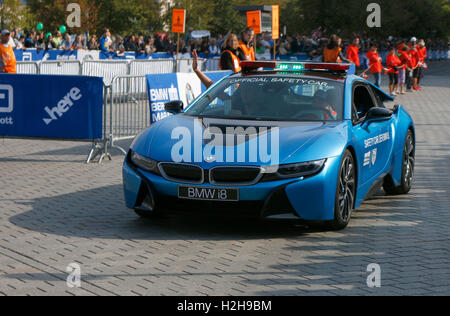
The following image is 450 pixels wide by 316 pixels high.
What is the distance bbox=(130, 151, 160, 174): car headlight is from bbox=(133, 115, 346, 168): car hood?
1.8 inches

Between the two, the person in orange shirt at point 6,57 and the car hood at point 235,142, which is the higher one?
the person in orange shirt at point 6,57

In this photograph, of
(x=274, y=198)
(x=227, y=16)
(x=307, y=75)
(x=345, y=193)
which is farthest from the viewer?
(x=227, y=16)

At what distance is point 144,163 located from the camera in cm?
765

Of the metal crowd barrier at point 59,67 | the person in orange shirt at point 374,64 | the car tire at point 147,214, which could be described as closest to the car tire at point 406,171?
the car tire at point 147,214

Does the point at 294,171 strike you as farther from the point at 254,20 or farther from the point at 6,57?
the point at 254,20

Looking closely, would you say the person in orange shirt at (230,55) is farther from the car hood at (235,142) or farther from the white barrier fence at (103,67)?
the car hood at (235,142)

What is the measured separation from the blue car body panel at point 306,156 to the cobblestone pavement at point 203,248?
0.34 meters

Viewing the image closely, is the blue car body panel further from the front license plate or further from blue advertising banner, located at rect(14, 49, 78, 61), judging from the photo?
blue advertising banner, located at rect(14, 49, 78, 61)

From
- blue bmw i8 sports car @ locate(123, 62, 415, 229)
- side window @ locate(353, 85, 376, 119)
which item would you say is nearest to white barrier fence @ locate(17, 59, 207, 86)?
side window @ locate(353, 85, 376, 119)

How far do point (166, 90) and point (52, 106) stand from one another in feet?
7.13

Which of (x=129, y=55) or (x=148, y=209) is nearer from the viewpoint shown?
(x=148, y=209)

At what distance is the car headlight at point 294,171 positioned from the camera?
722cm

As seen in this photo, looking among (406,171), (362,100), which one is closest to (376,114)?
(362,100)
